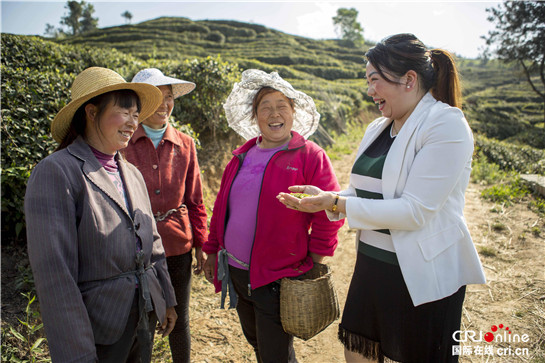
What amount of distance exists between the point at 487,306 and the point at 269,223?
2778 millimetres

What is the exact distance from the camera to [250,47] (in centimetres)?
3003

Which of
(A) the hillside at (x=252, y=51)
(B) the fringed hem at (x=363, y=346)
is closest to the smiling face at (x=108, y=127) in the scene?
(B) the fringed hem at (x=363, y=346)

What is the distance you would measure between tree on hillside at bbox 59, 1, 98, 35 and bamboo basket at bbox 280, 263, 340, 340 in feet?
196

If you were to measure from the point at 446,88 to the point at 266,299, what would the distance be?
1547 mm

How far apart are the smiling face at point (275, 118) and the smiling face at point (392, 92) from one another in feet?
2.10

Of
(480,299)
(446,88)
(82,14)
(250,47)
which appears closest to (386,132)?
(446,88)

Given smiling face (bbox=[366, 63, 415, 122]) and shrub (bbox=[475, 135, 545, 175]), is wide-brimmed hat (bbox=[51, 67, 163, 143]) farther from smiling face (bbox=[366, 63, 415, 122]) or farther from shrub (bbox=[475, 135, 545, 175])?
shrub (bbox=[475, 135, 545, 175])

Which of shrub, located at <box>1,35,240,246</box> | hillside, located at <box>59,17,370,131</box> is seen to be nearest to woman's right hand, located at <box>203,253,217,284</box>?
shrub, located at <box>1,35,240,246</box>

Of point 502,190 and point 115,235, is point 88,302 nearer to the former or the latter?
point 115,235

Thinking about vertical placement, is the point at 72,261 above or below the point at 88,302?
above

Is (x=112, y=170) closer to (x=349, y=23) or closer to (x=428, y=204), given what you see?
(x=428, y=204)

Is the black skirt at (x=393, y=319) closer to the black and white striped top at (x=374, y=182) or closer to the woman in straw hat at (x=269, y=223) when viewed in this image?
the black and white striped top at (x=374, y=182)

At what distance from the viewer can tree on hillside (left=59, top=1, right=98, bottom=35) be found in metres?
49.6

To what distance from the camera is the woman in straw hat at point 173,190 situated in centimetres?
231
